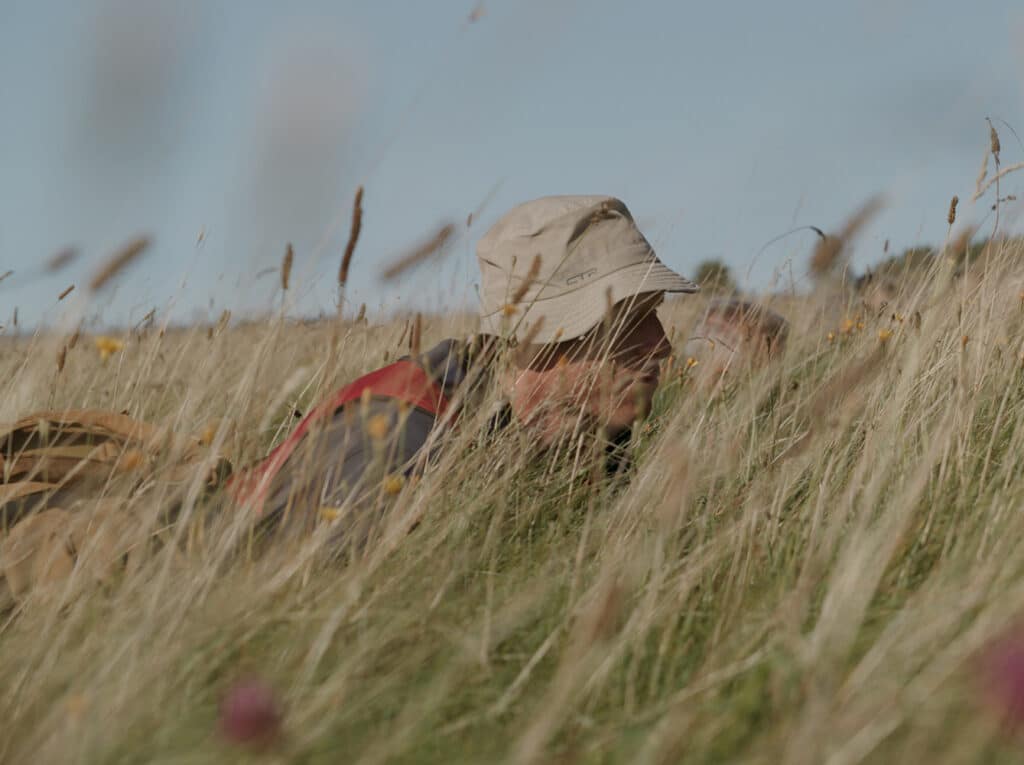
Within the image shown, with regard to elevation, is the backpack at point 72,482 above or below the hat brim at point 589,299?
below

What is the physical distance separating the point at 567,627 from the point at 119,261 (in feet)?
4.77

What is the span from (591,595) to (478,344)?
3.80 feet

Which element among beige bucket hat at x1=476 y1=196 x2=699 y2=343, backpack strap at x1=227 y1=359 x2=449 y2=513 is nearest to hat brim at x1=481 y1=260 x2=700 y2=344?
beige bucket hat at x1=476 y1=196 x2=699 y2=343

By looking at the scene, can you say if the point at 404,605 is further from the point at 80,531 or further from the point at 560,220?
the point at 560,220

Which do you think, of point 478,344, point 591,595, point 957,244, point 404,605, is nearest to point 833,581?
point 591,595

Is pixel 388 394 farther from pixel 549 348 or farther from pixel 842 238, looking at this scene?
pixel 842 238

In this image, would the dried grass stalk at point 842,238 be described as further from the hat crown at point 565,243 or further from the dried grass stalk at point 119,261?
the dried grass stalk at point 119,261

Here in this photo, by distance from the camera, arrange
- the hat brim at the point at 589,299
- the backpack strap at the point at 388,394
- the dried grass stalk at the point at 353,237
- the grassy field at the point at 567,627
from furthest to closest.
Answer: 1. the hat brim at the point at 589,299
2. the backpack strap at the point at 388,394
3. the dried grass stalk at the point at 353,237
4. the grassy field at the point at 567,627

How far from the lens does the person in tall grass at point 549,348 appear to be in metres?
2.24

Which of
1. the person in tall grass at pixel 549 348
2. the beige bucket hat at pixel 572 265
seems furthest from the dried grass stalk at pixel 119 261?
the beige bucket hat at pixel 572 265

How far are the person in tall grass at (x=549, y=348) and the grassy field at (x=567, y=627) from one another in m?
0.15

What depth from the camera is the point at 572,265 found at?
2.70 m

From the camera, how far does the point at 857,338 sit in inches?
133

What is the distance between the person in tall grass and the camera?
7.34 ft
